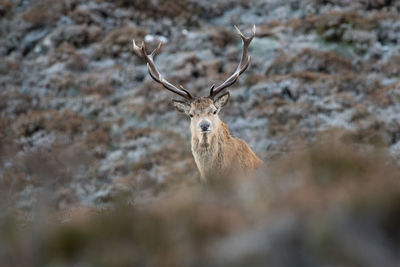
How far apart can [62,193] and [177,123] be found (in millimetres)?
4355

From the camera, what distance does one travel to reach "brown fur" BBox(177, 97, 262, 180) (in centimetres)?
856

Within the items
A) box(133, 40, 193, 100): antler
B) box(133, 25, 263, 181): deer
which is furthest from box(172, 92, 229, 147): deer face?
box(133, 40, 193, 100): antler

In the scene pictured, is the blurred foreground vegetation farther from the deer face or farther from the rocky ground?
the rocky ground

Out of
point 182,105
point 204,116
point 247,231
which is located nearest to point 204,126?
point 204,116

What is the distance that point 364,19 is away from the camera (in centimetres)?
1844

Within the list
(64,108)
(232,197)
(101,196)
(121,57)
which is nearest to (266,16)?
(121,57)

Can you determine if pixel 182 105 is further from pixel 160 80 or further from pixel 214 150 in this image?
pixel 214 150

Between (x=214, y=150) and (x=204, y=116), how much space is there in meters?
0.58

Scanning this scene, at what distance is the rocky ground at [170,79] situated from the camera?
13.5 meters

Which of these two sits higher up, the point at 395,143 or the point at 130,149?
the point at 395,143

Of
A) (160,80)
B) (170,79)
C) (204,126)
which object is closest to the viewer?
(204,126)

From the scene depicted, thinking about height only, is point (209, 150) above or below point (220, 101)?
below

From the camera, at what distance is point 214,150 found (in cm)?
860

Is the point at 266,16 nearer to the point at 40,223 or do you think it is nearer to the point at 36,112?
the point at 36,112
